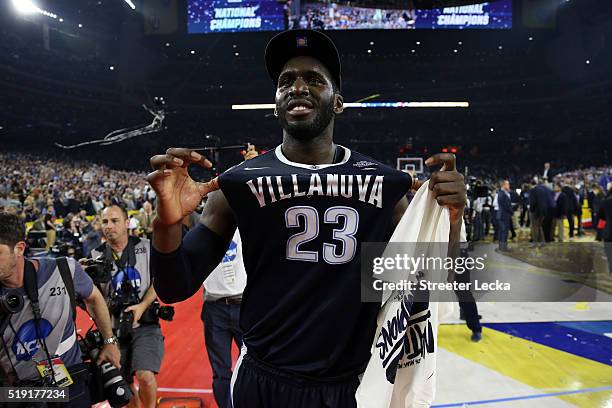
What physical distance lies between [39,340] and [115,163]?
22524 mm

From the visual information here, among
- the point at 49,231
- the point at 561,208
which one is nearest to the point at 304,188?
the point at 49,231

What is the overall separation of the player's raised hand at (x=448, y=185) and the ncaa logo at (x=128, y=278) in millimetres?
2826

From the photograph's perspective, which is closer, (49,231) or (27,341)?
(27,341)

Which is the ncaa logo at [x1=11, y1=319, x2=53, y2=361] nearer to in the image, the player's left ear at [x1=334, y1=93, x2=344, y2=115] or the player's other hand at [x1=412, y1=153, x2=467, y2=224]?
the player's left ear at [x1=334, y1=93, x2=344, y2=115]

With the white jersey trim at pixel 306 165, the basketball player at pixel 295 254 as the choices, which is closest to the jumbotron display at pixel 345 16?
the white jersey trim at pixel 306 165

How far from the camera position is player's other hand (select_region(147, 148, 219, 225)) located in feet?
3.85

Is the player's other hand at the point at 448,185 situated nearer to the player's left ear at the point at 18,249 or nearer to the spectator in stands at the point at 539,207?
the player's left ear at the point at 18,249

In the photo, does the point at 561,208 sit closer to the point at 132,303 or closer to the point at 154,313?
the point at 154,313

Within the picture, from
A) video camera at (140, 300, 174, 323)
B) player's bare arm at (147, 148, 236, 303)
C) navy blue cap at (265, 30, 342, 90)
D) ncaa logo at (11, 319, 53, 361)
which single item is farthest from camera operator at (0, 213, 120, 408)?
navy blue cap at (265, 30, 342, 90)

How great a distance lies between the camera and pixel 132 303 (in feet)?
10.8

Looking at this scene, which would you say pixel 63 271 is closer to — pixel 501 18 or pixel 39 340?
pixel 39 340

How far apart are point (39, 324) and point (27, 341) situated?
0.11 meters

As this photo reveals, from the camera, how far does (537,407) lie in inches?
132

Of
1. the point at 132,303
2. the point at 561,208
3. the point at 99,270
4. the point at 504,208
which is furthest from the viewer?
the point at 561,208
